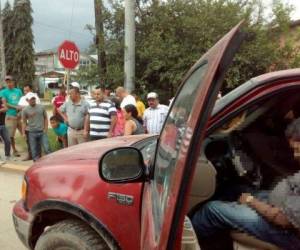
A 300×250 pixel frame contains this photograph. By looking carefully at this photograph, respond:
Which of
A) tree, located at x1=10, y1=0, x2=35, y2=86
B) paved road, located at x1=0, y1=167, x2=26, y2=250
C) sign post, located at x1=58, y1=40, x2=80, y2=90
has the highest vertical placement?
tree, located at x1=10, y1=0, x2=35, y2=86

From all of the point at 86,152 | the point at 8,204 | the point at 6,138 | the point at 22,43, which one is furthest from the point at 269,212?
the point at 22,43

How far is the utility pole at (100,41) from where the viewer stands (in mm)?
11805

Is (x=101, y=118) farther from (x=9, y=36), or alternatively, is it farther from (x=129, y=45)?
(x=9, y=36)

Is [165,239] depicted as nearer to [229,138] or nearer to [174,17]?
[229,138]

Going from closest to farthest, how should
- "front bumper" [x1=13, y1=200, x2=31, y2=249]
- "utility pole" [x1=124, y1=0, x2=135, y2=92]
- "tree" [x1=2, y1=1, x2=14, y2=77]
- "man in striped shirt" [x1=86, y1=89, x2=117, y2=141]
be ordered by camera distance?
"front bumper" [x1=13, y1=200, x2=31, y2=249], "man in striped shirt" [x1=86, y1=89, x2=117, y2=141], "utility pole" [x1=124, y1=0, x2=135, y2=92], "tree" [x1=2, y1=1, x2=14, y2=77]

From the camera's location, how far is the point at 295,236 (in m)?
2.21

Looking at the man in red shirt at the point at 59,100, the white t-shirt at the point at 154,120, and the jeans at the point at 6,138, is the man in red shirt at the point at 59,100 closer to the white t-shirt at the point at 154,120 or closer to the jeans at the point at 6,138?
the jeans at the point at 6,138

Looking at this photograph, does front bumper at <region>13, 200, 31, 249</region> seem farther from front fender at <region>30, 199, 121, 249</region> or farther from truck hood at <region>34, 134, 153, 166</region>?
truck hood at <region>34, 134, 153, 166</region>

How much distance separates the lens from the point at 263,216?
7.54 ft

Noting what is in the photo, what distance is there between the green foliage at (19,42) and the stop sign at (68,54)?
47.8 m

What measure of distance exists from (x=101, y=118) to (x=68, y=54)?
200 centimetres

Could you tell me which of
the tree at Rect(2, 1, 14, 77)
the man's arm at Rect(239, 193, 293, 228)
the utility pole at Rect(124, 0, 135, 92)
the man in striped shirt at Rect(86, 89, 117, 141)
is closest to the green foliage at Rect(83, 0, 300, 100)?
the utility pole at Rect(124, 0, 135, 92)

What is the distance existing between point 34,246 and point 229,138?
155 cm

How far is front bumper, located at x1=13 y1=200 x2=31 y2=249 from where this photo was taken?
3260 millimetres
